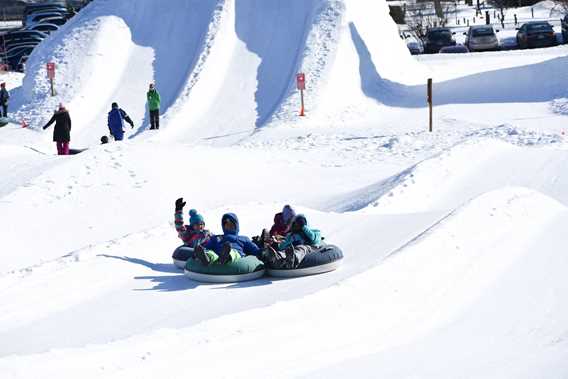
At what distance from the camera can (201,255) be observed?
1198 centimetres

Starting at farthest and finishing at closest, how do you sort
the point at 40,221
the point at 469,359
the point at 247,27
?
1. the point at 247,27
2. the point at 40,221
3. the point at 469,359

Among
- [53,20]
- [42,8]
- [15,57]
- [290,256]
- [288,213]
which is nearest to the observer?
[290,256]

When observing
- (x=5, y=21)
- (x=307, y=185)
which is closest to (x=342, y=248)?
(x=307, y=185)

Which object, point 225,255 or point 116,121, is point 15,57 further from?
point 225,255

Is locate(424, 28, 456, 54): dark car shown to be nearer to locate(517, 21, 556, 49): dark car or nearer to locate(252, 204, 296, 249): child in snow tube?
locate(517, 21, 556, 49): dark car

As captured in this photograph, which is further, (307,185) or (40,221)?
(307,185)

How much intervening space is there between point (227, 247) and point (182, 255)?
1046 millimetres

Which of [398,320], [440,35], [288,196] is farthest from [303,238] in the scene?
[440,35]

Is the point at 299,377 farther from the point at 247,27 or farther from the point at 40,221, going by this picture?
the point at 247,27

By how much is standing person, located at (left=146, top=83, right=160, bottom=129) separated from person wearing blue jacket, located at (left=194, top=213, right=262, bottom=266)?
48.5 feet

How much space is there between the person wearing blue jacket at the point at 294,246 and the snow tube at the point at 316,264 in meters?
0.05

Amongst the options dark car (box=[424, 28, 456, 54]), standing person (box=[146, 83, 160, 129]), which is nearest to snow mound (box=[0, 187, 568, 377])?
→ standing person (box=[146, 83, 160, 129])

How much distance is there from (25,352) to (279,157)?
12625 mm

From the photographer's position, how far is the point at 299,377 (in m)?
8.94
